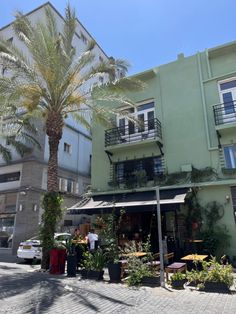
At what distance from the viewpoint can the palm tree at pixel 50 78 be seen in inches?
560

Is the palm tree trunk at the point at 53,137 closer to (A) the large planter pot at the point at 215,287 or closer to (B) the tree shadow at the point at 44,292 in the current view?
(B) the tree shadow at the point at 44,292

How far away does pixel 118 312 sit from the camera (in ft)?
22.2

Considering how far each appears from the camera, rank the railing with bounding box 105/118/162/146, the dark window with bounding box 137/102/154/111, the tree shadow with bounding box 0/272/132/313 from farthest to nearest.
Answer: the dark window with bounding box 137/102/154/111, the railing with bounding box 105/118/162/146, the tree shadow with bounding box 0/272/132/313

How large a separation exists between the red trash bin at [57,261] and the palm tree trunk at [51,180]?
3.25 feet

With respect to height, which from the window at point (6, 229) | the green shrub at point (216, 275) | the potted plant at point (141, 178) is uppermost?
the potted plant at point (141, 178)

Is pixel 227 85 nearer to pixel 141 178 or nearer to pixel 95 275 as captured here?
pixel 141 178

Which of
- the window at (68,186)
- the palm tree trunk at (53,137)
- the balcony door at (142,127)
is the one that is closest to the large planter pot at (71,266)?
the palm tree trunk at (53,137)

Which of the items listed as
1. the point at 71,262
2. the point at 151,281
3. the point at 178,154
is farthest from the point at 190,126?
the point at 71,262

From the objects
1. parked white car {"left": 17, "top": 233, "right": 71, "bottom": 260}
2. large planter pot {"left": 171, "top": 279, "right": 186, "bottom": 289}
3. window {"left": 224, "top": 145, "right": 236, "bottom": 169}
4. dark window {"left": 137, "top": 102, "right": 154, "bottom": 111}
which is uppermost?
dark window {"left": 137, "top": 102, "right": 154, "bottom": 111}

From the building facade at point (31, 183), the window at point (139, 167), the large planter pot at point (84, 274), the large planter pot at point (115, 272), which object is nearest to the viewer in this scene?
the large planter pot at point (115, 272)

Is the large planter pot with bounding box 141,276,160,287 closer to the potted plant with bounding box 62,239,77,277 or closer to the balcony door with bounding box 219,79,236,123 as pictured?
the potted plant with bounding box 62,239,77,277

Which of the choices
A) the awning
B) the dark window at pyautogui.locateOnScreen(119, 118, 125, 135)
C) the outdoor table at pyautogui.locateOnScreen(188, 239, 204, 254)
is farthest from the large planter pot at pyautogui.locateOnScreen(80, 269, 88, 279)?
the dark window at pyautogui.locateOnScreen(119, 118, 125, 135)

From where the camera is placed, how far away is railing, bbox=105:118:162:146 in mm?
19234

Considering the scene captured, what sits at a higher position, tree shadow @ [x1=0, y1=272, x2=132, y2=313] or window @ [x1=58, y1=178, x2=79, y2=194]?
window @ [x1=58, y1=178, x2=79, y2=194]
